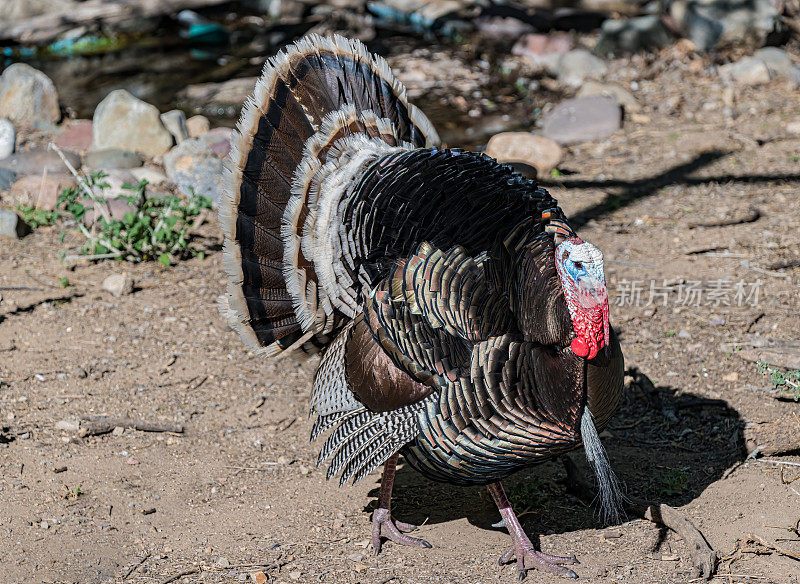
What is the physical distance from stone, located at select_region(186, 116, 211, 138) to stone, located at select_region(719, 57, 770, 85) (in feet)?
16.3

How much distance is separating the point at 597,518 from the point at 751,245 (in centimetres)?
276

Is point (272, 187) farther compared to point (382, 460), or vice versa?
point (272, 187)

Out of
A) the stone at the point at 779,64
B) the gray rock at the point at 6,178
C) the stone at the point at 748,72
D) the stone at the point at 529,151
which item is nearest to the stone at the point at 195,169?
the gray rock at the point at 6,178

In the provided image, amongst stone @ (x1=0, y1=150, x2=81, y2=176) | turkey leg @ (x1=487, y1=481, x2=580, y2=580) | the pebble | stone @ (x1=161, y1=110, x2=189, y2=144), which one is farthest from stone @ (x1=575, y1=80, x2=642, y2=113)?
the pebble

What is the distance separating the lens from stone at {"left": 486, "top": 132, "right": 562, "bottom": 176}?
7453 millimetres

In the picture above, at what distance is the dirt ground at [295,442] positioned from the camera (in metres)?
3.67

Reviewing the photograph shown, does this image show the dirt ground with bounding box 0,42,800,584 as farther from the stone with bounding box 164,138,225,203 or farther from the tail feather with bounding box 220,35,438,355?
the tail feather with bounding box 220,35,438,355

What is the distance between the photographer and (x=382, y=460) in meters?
3.52

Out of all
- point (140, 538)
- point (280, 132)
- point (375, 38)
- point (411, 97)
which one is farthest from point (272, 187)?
point (375, 38)

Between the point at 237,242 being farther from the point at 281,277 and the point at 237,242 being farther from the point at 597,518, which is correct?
the point at 597,518

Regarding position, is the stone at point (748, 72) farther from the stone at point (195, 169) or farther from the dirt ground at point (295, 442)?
the stone at point (195, 169)

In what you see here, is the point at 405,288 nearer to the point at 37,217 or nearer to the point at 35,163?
the point at 37,217

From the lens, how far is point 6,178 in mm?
6684

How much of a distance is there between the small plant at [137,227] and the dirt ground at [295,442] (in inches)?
4.6
